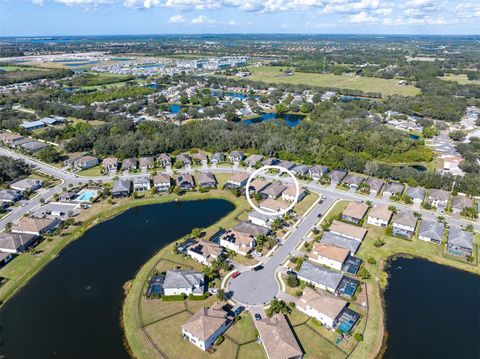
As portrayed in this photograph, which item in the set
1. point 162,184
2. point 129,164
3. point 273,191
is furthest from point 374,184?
point 129,164

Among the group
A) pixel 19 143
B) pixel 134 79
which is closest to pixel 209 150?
pixel 19 143

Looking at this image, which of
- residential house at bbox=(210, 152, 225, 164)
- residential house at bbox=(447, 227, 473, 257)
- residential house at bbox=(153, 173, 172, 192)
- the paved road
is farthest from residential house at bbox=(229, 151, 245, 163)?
residential house at bbox=(447, 227, 473, 257)

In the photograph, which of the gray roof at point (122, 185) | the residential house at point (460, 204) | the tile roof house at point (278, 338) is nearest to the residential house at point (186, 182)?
the gray roof at point (122, 185)

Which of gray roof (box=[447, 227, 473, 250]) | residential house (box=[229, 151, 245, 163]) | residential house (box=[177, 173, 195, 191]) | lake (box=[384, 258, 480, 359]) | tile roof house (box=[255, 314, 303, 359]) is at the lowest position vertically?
lake (box=[384, 258, 480, 359])

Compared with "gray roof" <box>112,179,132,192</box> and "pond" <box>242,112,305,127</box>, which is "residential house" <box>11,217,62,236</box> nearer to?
"gray roof" <box>112,179,132,192</box>

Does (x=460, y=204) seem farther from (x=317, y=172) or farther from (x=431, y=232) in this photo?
(x=317, y=172)

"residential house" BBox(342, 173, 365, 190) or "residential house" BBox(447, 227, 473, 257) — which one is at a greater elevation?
"residential house" BBox(342, 173, 365, 190)

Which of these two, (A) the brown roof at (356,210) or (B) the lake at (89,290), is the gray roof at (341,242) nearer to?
(A) the brown roof at (356,210)
